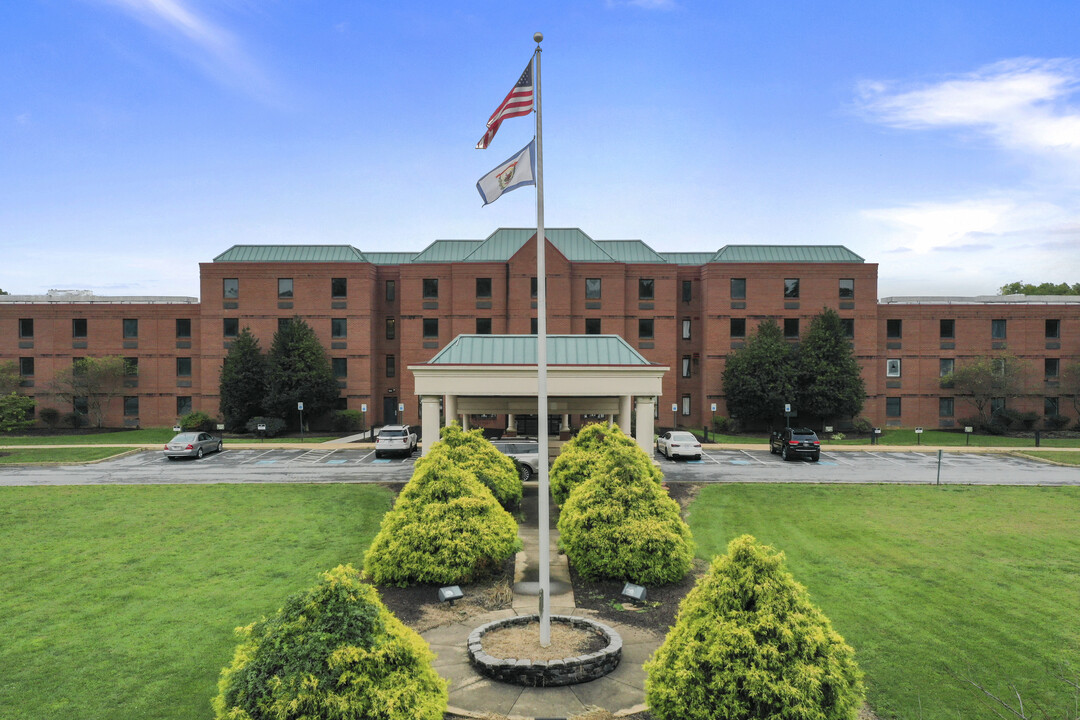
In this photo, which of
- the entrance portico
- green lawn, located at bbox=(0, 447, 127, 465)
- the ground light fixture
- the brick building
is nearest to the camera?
the ground light fixture

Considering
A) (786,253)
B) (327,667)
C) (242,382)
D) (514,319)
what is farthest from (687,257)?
(327,667)

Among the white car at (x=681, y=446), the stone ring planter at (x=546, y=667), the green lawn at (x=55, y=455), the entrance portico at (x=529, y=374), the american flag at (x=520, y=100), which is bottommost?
the green lawn at (x=55, y=455)

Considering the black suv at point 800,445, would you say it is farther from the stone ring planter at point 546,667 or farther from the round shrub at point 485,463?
the stone ring planter at point 546,667

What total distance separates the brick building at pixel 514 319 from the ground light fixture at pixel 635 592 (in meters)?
36.5

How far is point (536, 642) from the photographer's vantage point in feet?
32.0

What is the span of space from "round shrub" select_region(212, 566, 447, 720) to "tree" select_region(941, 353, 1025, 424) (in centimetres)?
5274

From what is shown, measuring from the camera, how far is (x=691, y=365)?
51.9 m

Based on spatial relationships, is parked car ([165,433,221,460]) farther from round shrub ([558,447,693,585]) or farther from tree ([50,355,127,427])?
round shrub ([558,447,693,585])

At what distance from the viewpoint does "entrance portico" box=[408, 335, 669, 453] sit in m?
24.6

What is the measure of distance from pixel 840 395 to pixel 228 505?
39219mm

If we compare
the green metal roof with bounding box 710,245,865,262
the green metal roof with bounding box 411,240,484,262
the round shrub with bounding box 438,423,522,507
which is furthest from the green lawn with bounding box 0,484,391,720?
the green metal roof with bounding box 710,245,865,262

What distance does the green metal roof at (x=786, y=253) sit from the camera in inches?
1994

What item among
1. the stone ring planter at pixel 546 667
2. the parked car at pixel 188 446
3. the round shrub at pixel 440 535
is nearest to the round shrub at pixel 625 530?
the round shrub at pixel 440 535

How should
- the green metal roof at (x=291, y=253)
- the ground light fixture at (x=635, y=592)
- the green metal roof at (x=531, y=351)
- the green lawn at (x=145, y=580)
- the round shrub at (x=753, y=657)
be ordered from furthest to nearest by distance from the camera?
the green metal roof at (x=291, y=253) < the green metal roof at (x=531, y=351) < the ground light fixture at (x=635, y=592) < the green lawn at (x=145, y=580) < the round shrub at (x=753, y=657)
